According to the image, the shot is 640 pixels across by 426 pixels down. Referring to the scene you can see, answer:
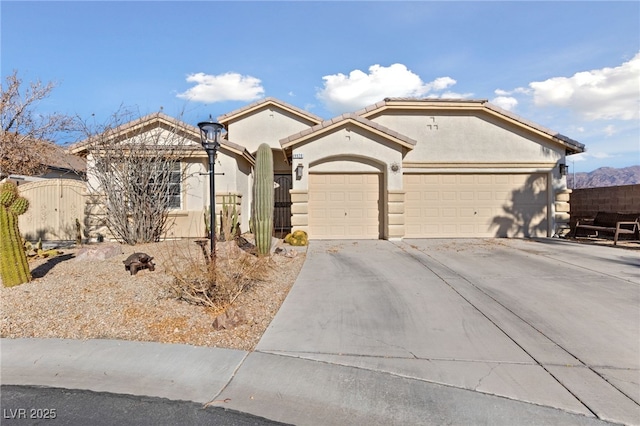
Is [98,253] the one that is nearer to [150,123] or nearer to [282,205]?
[150,123]

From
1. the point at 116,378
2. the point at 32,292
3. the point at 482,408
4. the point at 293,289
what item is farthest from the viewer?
the point at 293,289

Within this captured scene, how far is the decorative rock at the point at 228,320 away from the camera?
4.80 meters

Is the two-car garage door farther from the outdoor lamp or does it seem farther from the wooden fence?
the wooden fence

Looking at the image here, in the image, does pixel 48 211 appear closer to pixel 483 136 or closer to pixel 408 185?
pixel 408 185

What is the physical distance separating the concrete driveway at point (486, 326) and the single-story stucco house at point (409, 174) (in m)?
4.40

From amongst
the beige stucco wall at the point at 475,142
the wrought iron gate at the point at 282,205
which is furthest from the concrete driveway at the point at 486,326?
the wrought iron gate at the point at 282,205

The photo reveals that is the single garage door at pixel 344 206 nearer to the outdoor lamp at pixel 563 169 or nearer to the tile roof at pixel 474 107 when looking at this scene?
the tile roof at pixel 474 107

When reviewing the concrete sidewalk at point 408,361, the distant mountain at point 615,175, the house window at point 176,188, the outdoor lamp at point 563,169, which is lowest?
the concrete sidewalk at point 408,361

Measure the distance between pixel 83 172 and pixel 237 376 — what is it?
12.2 metres

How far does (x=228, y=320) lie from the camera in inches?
192

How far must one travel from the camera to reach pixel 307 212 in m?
12.7

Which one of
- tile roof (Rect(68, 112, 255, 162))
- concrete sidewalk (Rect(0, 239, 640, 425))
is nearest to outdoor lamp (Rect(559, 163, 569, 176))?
concrete sidewalk (Rect(0, 239, 640, 425))

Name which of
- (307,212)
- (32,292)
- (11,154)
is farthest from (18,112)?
(307,212)

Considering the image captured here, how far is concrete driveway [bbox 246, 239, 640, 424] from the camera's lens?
3.57 meters
